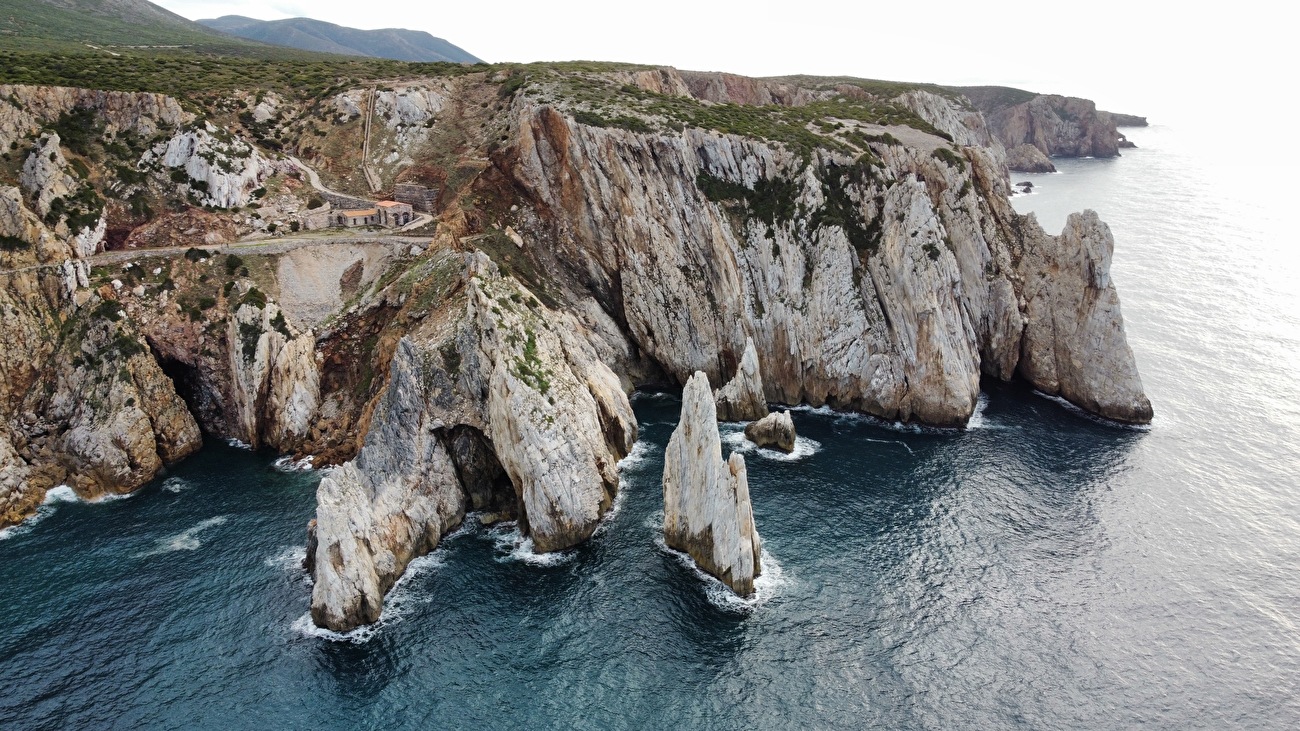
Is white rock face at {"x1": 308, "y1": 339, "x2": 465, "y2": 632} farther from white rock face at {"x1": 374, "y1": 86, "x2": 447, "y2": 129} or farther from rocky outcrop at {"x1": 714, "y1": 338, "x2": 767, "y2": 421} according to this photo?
white rock face at {"x1": 374, "y1": 86, "x2": 447, "y2": 129}

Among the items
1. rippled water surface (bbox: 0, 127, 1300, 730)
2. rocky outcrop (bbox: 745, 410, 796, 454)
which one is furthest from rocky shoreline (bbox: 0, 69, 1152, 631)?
rocky outcrop (bbox: 745, 410, 796, 454)

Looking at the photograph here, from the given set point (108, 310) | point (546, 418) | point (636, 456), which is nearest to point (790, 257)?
point (636, 456)

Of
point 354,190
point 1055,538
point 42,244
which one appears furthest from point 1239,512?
point 42,244

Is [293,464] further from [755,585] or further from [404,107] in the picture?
[404,107]

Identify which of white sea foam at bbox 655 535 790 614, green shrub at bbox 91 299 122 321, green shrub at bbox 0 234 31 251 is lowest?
white sea foam at bbox 655 535 790 614

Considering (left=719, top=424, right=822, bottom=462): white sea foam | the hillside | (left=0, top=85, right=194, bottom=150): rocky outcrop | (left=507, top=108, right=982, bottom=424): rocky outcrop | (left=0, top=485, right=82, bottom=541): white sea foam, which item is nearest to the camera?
(left=0, top=485, right=82, bottom=541): white sea foam

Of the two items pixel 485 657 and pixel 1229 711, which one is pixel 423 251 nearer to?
pixel 485 657
